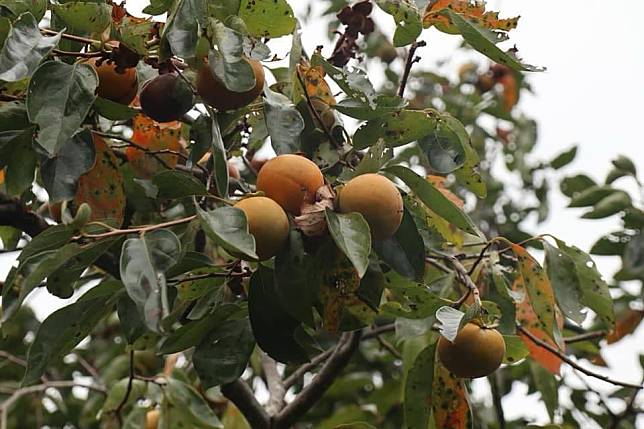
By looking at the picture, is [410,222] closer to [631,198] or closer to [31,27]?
[31,27]

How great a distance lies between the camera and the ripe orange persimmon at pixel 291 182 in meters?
1.07

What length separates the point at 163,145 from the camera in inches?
58.2

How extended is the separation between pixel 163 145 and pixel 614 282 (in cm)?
169

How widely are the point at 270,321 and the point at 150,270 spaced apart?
28cm

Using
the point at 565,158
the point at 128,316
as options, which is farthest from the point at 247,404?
the point at 565,158

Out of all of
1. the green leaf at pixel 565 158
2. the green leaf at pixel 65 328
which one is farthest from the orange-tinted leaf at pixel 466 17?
the green leaf at pixel 565 158

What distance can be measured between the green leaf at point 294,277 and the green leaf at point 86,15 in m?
0.35

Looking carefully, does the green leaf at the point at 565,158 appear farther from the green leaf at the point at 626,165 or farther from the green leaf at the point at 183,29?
the green leaf at the point at 183,29

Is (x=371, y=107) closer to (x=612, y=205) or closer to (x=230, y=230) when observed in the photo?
(x=230, y=230)

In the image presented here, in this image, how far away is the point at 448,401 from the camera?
4.46 feet

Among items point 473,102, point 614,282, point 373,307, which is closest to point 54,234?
point 373,307

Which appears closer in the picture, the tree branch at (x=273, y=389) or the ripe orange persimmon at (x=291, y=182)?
the ripe orange persimmon at (x=291, y=182)

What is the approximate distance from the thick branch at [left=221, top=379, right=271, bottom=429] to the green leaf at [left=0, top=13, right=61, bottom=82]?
0.72 meters

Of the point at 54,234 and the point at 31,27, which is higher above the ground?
the point at 31,27
